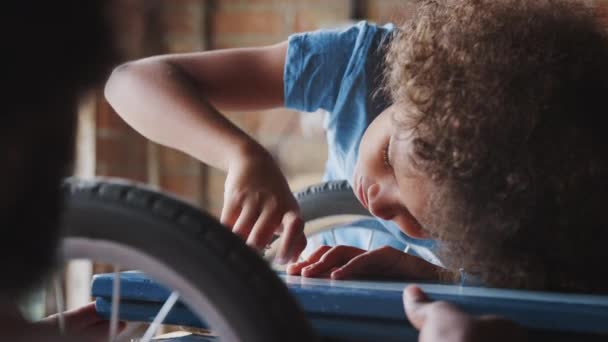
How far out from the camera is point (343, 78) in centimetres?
103

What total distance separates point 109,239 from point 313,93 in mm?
649

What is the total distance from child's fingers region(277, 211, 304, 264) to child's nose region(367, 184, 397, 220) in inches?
4.2

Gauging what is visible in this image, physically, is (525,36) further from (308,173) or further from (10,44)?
(308,173)

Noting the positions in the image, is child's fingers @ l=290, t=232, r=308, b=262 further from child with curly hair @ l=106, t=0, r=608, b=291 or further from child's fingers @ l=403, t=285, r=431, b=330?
child's fingers @ l=403, t=285, r=431, b=330

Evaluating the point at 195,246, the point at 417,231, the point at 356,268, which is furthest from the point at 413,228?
the point at 195,246

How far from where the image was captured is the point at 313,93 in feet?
3.37

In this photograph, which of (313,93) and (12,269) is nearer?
(12,269)

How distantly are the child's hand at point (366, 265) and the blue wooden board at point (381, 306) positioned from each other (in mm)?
79

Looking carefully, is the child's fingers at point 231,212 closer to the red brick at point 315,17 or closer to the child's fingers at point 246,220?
the child's fingers at point 246,220

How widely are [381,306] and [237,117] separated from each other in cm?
147

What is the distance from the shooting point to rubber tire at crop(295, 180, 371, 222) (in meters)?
0.98

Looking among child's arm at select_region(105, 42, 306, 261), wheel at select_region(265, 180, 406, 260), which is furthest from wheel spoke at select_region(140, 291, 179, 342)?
wheel at select_region(265, 180, 406, 260)

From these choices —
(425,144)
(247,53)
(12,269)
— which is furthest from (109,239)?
(247,53)

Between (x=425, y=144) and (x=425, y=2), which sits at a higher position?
(x=425, y=2)
